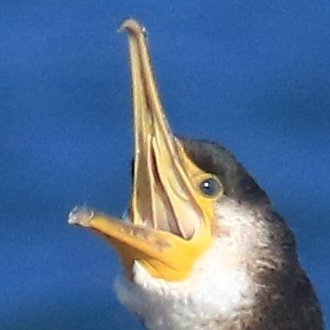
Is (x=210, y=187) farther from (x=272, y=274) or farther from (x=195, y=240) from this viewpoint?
(x=272, y=274)

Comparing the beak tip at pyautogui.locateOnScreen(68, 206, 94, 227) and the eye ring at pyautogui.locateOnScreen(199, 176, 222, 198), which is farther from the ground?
the eye ring at pyautogui.locateOnScreen(199, 176, 222, 198)

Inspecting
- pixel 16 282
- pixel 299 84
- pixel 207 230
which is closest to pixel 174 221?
pixel 207 230

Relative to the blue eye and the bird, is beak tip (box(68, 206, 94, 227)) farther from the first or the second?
the blue eye

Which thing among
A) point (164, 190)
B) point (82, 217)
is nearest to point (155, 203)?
point (164, 190)

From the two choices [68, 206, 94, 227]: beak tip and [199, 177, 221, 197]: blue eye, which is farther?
[199, 177, 221, 197]: blue eye

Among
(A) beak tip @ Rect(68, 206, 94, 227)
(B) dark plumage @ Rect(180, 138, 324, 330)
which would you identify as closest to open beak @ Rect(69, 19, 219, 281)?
(A) beak tip @ Rect(68, 206, 94, 227)

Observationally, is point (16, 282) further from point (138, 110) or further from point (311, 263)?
point (138, 110)
